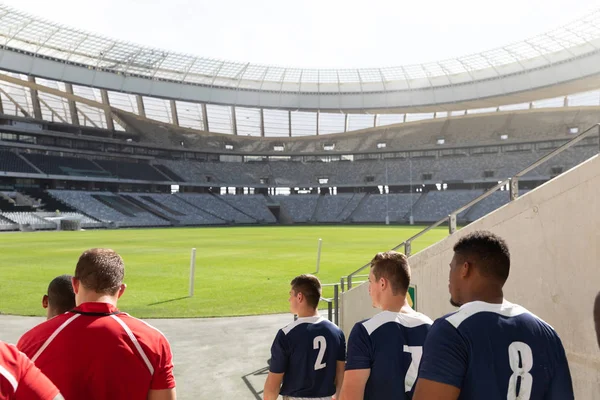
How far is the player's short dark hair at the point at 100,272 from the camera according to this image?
274 cm

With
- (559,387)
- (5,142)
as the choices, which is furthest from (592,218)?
(5,142)

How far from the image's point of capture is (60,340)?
2.53 metres

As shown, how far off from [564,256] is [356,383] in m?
2.77

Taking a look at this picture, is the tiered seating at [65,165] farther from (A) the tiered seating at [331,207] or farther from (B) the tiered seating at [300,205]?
(A) the tiered seating at [331,207]

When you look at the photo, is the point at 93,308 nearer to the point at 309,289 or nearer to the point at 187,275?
the point at 309,289

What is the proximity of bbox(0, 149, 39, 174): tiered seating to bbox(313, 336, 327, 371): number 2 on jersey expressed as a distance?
70.8 m

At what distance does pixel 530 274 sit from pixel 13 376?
468 cm

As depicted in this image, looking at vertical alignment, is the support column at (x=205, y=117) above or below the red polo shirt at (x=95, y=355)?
above

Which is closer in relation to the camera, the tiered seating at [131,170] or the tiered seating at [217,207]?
the tiered seating at [131,170]

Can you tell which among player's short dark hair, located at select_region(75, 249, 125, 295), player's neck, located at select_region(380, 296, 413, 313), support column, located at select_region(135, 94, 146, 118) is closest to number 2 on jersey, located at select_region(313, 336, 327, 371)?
player's neck, located at select_region(380, 296, 413, 313)

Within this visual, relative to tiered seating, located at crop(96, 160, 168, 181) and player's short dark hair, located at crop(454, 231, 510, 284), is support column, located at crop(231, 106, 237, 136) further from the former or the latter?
player's short dark hair, located at crop(454, 231, 510, 284)

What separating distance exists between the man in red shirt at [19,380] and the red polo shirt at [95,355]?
805mm

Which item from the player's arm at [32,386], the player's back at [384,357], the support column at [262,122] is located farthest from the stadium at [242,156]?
the player's arm at [32,386]

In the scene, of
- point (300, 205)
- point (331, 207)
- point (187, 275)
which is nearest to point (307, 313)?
point (187, 275)
